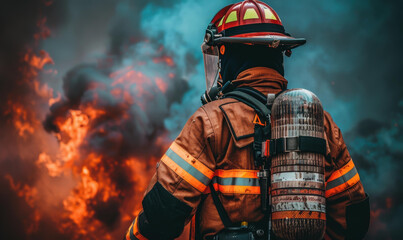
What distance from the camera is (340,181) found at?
11.2ft

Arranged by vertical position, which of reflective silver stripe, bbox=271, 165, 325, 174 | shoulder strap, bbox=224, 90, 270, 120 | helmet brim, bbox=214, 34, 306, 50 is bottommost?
reflective silver stripe, bbox=271, 165, 325, 174

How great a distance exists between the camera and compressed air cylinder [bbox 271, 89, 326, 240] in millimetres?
2648

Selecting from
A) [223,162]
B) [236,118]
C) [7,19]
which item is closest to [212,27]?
[236,118]

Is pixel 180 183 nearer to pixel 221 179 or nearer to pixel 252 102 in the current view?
pixel 221 179

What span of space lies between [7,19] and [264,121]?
11.2 meters

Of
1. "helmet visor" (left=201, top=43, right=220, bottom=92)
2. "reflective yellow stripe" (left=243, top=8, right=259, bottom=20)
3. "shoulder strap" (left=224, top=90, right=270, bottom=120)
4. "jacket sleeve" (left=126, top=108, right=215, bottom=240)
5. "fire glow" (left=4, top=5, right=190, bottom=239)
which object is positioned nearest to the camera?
"jacket sleeve" (left=126, top=108, right=215, bottom=240)

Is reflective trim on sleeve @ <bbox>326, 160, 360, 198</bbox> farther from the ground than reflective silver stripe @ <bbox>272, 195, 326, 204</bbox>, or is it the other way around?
reflective trim on sleeve @ <bbox>326, 160, 360, 198</bbox>

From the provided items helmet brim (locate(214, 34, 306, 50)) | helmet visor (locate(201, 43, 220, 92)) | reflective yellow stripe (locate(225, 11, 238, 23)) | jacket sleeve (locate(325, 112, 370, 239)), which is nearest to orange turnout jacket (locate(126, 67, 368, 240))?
jacket sleeve (locate(325, 112, 370, 239))

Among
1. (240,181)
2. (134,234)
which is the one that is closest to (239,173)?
(240,181)

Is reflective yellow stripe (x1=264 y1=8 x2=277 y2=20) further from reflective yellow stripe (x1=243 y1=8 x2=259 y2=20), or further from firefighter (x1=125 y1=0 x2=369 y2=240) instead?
firefighter (x1=125 y1=0 x2=369 y2=240)

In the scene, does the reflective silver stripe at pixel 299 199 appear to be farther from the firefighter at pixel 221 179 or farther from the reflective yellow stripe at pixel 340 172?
the reflective yellow stripe at pixel 340 172

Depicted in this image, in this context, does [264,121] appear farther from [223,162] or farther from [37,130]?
[37,130]

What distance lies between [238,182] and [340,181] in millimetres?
1020

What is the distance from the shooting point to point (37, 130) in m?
13.0
